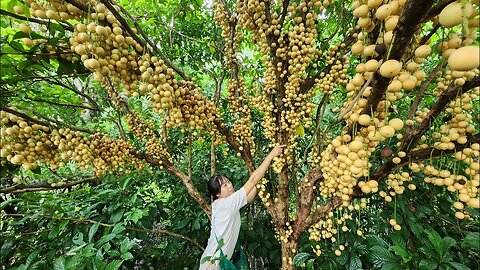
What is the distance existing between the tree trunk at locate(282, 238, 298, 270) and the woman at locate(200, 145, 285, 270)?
1.37 feet

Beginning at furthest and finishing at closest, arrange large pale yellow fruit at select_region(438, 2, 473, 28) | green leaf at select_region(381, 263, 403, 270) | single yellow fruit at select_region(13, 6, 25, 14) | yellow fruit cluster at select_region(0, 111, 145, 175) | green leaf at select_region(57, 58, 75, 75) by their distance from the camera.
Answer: green leaf at select_region(381, 263, 403, 270) → yellow fruit cluster at select_region(0, 111, 145, 175) → green leaf at select_region(57, 58, 75, 75) → single yellow fruit at select_region(13, 6, 25, 14) → large pale yellow fruit at select_region(438, 2, 473, 28)

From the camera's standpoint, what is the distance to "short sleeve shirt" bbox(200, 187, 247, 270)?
6.11 feet

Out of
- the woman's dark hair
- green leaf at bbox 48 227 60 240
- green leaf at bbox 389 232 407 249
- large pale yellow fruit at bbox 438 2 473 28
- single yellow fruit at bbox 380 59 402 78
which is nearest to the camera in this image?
large pale yellow fruit at bbox 438 2 473 28

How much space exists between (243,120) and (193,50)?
109 centimetres

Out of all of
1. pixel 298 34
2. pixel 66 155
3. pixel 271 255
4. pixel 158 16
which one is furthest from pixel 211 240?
pixel 158 16

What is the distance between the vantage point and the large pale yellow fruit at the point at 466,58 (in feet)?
1.42

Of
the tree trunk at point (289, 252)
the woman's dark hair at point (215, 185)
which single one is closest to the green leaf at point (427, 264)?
the tree trunk at point (289, 252)

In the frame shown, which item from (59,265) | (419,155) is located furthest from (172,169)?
(419,155)

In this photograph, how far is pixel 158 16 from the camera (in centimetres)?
220

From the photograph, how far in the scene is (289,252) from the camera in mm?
1921

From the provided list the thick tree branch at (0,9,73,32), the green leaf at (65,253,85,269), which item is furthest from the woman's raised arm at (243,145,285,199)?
the thick tree branch at (0,9,73,32)

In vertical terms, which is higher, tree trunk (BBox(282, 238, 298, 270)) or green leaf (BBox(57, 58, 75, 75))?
green leaf (BBox(57, 58, 75, 75))

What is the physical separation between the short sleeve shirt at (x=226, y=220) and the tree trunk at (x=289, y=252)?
1.38ft

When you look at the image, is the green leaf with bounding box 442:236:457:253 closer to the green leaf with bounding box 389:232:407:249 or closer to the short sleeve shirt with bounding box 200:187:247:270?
the green leaf with bounding box 389:232:407:249
